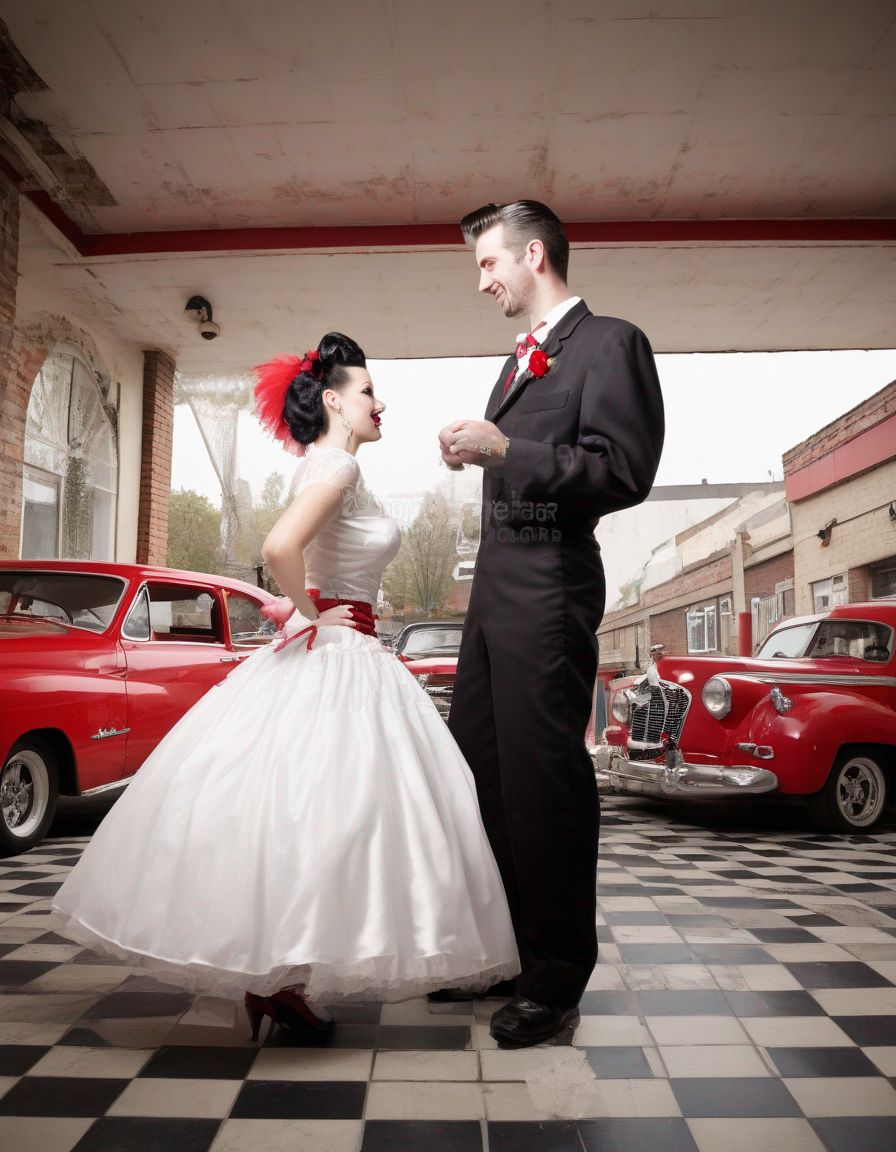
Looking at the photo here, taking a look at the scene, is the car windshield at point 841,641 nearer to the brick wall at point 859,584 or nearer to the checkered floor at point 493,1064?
the checkered floor at point 493,1064

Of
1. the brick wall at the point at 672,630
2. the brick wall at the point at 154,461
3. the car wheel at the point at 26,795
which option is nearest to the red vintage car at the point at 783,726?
the car wheel at the point at 26,795

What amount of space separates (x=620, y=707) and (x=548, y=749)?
13.8 ft

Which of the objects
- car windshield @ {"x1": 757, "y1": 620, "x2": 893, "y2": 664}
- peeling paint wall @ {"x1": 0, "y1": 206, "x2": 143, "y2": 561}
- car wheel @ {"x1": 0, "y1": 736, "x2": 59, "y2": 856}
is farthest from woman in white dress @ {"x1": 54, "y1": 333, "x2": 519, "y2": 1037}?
peeling paint wall @ {"x1": 0, "y1": 206, "x2": 143, "y2": 561}

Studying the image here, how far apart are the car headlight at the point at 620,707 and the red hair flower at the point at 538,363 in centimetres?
415

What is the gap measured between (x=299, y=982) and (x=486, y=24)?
4.52 m

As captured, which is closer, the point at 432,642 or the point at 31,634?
the point at 31,634

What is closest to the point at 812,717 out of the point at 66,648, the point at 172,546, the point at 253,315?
the point at 66,648

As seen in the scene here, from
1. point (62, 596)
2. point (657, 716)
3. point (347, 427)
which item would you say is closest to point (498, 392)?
point (347, 427)

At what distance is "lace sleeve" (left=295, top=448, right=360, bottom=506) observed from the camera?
2067 millimetres

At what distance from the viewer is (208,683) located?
17.6ft

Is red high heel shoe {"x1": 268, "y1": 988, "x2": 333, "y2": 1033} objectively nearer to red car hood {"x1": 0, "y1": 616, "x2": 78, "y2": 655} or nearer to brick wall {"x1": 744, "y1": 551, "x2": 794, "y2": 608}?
red car hood {"x1": 0, "y1": 616, "x2": 78, "y2": 655}

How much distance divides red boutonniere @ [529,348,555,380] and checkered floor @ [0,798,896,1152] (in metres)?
1.46

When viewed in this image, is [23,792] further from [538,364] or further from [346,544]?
[538,364]

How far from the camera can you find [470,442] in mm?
1881
